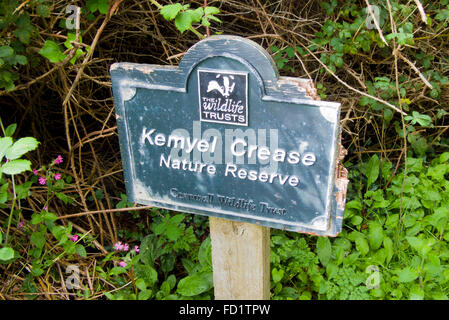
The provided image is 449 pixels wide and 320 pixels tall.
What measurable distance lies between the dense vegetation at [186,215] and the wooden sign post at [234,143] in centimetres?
54

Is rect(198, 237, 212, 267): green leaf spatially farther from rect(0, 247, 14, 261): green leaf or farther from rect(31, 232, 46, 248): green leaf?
rect(0, 247, 14, 261): green leaf

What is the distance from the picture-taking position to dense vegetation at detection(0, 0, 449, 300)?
2.16 meters

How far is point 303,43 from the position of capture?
2.78 m

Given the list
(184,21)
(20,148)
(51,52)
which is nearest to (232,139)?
(184,21)

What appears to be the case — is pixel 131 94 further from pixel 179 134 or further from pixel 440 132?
pixel 440 132

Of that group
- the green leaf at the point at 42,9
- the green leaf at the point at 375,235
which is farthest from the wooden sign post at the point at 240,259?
the green leaf at the point at 42,9

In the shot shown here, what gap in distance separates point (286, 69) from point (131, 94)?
1.42 metres

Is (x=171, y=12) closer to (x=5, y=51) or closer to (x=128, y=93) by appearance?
(x=128, y=93)

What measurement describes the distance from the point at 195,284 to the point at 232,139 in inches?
40.1

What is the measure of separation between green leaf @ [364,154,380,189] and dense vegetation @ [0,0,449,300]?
0.01m

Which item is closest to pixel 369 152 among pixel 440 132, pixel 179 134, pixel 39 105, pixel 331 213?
pixel 440 132

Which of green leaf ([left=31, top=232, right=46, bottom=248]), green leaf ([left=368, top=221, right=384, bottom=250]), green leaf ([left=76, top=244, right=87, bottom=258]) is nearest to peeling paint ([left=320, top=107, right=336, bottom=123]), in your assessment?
green leaf ([left=368, top=221, right=384, bottom=250])

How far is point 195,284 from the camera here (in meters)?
2.22

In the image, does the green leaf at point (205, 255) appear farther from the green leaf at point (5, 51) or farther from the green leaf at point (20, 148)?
the green leaf at point (5, 51)
